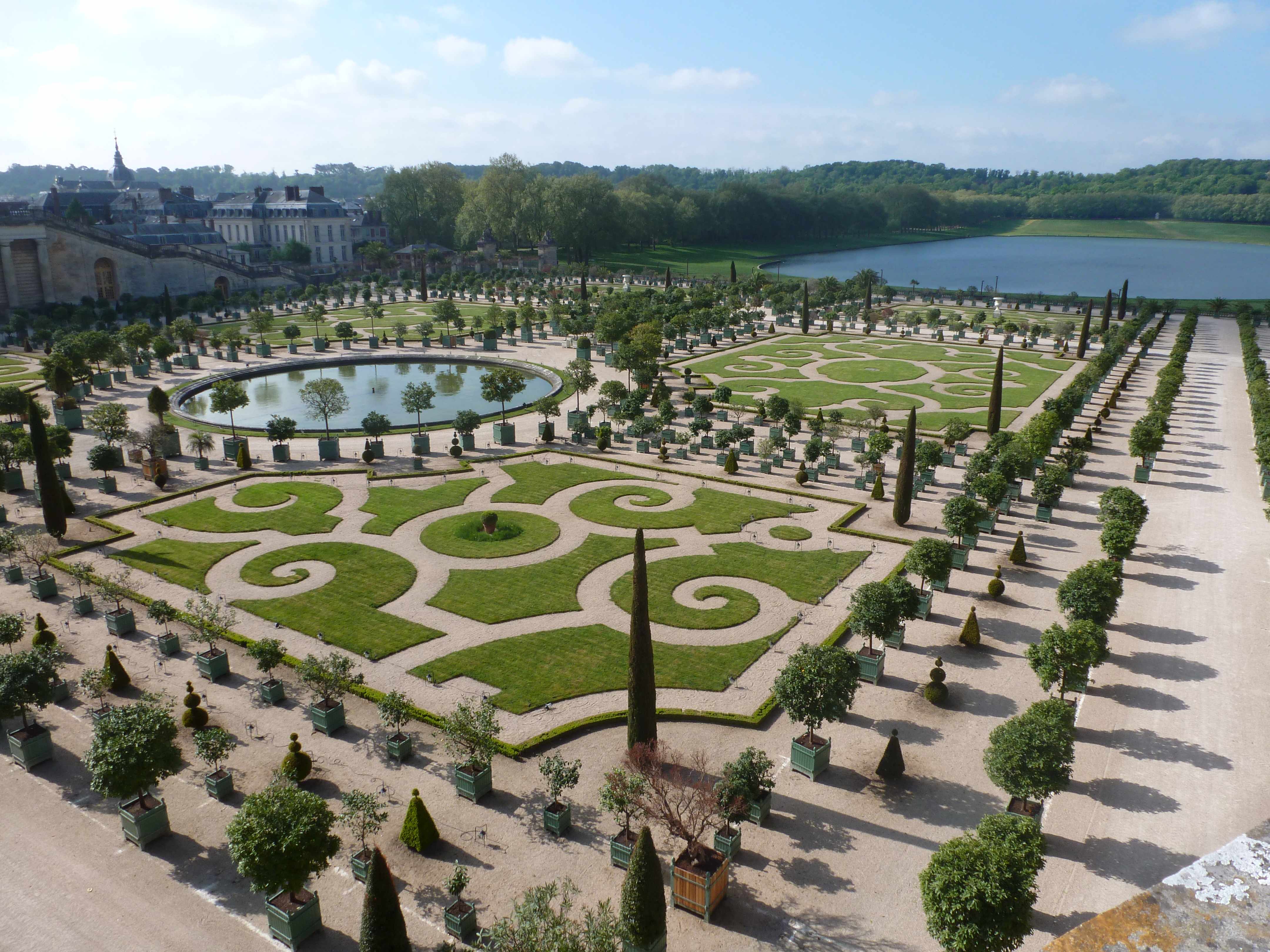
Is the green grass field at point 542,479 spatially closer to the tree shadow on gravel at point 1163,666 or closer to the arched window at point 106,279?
the tree shadow on gravel at point 1163,666

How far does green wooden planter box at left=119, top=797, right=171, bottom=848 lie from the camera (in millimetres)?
21750

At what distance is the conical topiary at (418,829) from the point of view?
70.4ft

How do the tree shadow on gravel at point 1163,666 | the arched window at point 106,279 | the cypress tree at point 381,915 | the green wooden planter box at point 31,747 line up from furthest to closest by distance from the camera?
the arched window at point 106,279
the tree shadow on gravel at point 1163,666
the green wooden planter box at point 31,747
the cypress tree at point 381,915

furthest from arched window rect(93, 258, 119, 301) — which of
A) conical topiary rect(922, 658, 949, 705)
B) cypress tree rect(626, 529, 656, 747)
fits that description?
conical topiary rect(922, 658, 949, 705)

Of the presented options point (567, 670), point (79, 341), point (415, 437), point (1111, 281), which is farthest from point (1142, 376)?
point (1111, 281)

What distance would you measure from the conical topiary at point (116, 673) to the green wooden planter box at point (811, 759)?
72.4 feet

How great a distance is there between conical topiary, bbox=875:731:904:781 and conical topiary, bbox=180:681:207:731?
20.4 metres

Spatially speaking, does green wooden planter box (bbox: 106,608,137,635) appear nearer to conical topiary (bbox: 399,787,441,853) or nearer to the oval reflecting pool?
conical topiary (bbox: 399,787,441,853)

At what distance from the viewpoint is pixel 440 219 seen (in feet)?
580

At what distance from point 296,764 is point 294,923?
563 centimetres

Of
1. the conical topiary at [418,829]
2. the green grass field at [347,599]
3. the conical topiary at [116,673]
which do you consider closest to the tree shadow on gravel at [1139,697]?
the conical topiary at [418,829]

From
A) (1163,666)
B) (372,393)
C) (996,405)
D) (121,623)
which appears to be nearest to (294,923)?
(121,623)

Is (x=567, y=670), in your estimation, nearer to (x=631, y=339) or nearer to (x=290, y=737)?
(x=290, y=737)

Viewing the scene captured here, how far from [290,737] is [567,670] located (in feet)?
29.7
